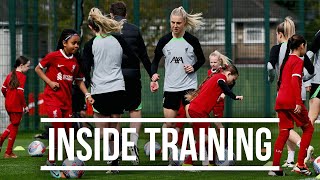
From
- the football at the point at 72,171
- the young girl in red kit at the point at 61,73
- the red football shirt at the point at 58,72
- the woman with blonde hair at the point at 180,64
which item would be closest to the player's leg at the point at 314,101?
the woman with blonde hair at the point at 180,64

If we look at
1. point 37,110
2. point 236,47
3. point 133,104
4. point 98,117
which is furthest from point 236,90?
point 98,117

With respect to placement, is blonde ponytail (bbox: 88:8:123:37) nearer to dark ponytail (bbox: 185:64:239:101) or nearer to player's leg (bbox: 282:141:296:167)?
dark ponytail (bbox: 185:64:239:101)

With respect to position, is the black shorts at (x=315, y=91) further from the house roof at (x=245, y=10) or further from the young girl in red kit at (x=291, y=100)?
the house roof at (x=245, y=10)

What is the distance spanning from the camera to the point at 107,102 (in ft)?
42.7

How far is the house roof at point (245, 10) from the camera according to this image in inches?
853

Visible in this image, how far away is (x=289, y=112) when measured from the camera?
12.6 m

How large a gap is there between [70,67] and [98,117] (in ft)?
2.39

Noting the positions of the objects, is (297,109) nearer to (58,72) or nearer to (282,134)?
(282,134)

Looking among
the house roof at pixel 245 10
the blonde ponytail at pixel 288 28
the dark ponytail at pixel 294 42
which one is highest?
the house roof at pixel 245 10

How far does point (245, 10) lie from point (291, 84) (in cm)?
1029

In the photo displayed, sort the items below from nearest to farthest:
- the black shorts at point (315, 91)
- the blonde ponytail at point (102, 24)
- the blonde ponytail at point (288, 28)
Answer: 1. the blonde ponytail at point (102, 24)
2. the blonde ponytail at point (288, 28)
3. the black shorts at point (315, 91)

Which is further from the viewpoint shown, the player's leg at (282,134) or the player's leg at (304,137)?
the player's leg at (304,137)

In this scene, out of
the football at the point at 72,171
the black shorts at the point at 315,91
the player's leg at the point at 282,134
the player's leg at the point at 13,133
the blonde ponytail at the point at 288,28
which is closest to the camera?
the football at the point at 72,171

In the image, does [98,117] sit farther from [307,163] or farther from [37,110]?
[37,110]
